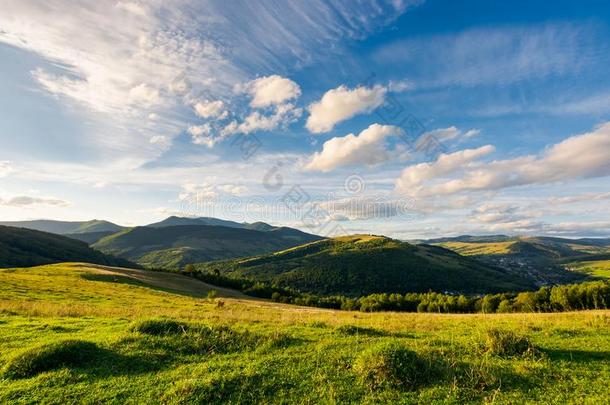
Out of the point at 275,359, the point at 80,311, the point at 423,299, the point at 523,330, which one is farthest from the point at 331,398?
the point at 423,299

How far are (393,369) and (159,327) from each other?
12604 millimetres

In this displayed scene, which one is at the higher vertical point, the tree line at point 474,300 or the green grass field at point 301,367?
the green grass field at point 301,367

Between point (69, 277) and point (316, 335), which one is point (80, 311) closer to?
point (316, 335)

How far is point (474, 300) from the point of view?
9806cm

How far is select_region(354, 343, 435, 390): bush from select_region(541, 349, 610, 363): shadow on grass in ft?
19.8

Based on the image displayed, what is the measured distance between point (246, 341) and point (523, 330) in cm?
1616

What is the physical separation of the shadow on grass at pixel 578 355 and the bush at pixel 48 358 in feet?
64.9

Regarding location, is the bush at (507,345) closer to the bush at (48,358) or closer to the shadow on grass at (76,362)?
the shadow on grass at (76,362)

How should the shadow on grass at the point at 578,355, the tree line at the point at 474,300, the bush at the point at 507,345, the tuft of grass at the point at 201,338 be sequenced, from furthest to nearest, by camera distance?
the tree line at the point at 474,300 < the tuft of grass at the point at 201,338 < the bush at the point at 507,345 < the shadow on grass at the point at 578,355

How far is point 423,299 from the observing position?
10812 centimetres

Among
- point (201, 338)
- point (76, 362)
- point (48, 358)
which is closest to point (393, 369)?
point (201, 338)

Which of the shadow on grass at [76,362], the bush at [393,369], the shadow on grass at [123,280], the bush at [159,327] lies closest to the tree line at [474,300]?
the shadow on grass at [123,280]

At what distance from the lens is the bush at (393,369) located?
11836 mm

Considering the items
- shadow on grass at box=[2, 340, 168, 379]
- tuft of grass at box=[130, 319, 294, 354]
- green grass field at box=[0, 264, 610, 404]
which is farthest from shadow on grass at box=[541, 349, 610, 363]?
shadow on grass at box=[2, 340, 168, 379]
